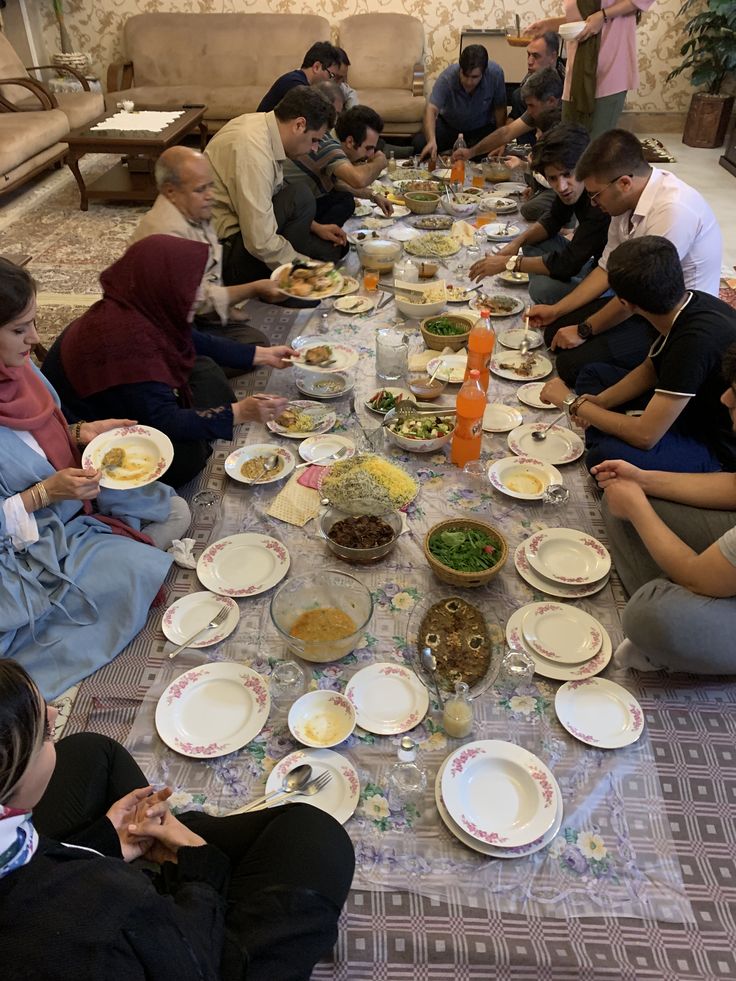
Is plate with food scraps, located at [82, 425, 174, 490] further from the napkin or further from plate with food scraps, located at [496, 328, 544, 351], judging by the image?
plate with food scraps, located at [496, 328, 544, 351]

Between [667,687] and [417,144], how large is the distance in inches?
229

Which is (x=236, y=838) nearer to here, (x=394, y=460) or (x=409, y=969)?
(x=409, y=969)

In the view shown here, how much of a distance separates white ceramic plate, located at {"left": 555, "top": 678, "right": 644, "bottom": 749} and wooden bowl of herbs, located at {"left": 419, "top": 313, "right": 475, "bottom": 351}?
175 cm

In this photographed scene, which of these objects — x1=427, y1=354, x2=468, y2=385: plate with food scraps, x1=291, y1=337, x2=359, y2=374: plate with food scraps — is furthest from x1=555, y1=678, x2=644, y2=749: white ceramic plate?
x1=291, y1=337, x2=359, y2=374: plate with food scraps

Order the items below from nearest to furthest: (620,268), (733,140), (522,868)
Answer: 1. (522,868)
2. (620,268)
3. (733,140)

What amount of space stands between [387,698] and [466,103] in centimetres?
565

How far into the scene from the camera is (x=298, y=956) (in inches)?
48.3

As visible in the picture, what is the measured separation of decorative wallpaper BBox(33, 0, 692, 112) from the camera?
7.48 meters

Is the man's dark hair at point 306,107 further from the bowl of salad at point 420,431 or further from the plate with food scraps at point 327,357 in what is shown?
the bowl of salad at point 420,431

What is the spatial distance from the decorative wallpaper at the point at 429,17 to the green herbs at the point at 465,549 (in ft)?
24.3

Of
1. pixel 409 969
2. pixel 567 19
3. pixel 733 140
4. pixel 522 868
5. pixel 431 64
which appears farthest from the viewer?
pixel 431 64

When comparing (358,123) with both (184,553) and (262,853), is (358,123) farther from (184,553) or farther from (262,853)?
(262,853)

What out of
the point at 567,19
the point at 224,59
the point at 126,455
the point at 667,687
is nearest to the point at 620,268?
the point at 667,687

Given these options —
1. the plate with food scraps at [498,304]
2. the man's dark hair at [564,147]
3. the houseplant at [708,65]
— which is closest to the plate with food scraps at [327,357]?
the plate with food scraps at [498,304]
